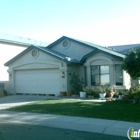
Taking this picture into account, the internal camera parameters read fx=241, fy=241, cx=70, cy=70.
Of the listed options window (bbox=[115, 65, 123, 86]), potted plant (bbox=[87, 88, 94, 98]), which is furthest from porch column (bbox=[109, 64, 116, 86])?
potted plant (bbox=[87, 88, 94, 98])

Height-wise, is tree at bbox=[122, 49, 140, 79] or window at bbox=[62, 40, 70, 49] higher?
window at bbox=[62, 40, 70, 49]

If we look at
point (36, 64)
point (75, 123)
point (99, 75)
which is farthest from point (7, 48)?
point (75, 123)

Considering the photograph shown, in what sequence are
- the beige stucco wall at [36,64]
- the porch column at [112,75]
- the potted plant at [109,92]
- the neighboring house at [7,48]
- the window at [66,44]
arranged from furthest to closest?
the neighboring house at [7,48] < the window at [66,44] < the beige stucco wall at [36,64] < the porch column at [112,75] < the potted plant at [109,92]

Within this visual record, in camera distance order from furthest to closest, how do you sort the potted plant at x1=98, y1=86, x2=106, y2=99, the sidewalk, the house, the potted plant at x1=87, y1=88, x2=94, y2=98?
1. the house
2. the potted plant at x1=87, y1=88, x2=94, y2=98
3. the potted plant at x1=98, y1=86, x2=106, y2=99
4. the sidewalk

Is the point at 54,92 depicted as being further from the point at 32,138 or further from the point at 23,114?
the point at 32,138

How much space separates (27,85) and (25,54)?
3.03 m

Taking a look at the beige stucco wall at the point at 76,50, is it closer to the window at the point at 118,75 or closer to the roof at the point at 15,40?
the window at the point at 118,75

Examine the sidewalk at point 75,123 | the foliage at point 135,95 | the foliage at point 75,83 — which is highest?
the foliage at point 75,83

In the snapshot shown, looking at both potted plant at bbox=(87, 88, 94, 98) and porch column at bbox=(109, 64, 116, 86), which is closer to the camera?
potted plant at bbox=(87, 88, 94, 98)

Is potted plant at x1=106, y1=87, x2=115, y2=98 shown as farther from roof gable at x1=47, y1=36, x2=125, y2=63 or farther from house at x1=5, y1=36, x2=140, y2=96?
roof gable at x1=47, y1=36, x2=125, y2=63

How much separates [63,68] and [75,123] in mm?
11486

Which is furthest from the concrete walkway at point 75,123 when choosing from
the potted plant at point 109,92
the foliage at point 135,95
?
the potted plant at point 109,92

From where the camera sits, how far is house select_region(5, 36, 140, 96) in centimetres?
2067

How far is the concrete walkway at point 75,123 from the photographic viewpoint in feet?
28.9
